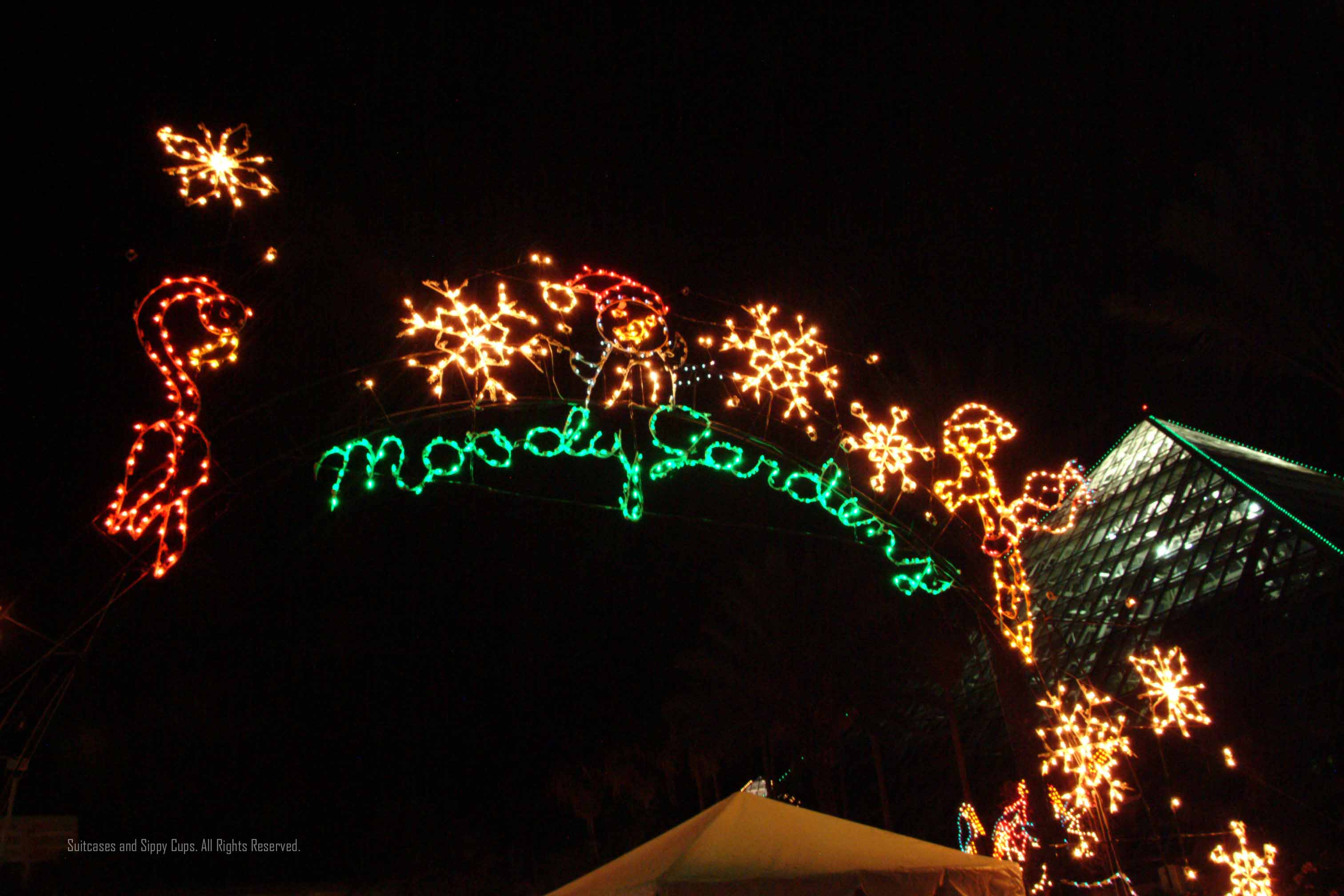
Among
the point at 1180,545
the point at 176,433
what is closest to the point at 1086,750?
the point at 176,433

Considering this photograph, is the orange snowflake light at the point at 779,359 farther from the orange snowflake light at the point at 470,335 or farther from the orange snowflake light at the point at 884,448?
the orange snowflake light at the point at 470,335

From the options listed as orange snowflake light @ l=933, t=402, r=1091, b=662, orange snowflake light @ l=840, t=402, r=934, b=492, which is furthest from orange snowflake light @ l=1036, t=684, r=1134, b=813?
orange snowflake light @ l=840, t=402, r=934, b=492

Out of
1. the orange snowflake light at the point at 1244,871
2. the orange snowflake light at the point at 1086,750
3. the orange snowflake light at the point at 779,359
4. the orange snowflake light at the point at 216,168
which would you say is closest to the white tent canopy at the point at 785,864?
the orange snowflake light at the point at 1086,750

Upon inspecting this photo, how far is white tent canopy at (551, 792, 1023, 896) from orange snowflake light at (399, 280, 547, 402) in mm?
2885

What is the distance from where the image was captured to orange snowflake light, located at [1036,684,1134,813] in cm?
482

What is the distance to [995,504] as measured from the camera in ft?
18.2

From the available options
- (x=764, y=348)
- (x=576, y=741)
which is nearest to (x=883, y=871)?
(x=764, y=348)

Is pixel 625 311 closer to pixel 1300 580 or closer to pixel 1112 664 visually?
pixel 1300 580

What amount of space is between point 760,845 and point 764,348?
3269 mm

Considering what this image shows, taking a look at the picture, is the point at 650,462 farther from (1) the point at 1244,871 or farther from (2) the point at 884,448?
(1) the point at 1244,871

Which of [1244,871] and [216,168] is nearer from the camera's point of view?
[216,168]

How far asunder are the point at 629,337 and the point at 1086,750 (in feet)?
13.5

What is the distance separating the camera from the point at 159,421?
3.87 meters

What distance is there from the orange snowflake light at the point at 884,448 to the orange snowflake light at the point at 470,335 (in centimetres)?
251
